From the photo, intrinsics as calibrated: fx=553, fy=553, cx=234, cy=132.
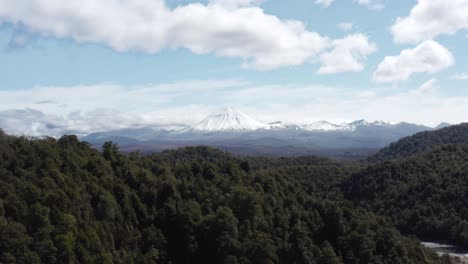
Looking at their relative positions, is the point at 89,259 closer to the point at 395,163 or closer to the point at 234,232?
the point at 234,232

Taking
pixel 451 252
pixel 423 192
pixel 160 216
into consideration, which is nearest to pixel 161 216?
pixel 160 216

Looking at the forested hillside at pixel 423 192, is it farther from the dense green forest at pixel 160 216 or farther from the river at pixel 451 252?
the dense green forest at pixel 160 216

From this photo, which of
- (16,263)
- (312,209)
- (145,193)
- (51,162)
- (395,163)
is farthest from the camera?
(395,163)

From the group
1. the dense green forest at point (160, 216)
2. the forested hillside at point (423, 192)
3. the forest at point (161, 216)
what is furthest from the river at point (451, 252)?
the forest at point (161, 216)

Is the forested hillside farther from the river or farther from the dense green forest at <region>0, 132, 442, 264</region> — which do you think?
the dense green forest at <region>0, 132, 442, 264</region>

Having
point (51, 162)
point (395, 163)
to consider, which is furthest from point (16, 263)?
point (395, 163)

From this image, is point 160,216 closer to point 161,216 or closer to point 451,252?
point 161,216
